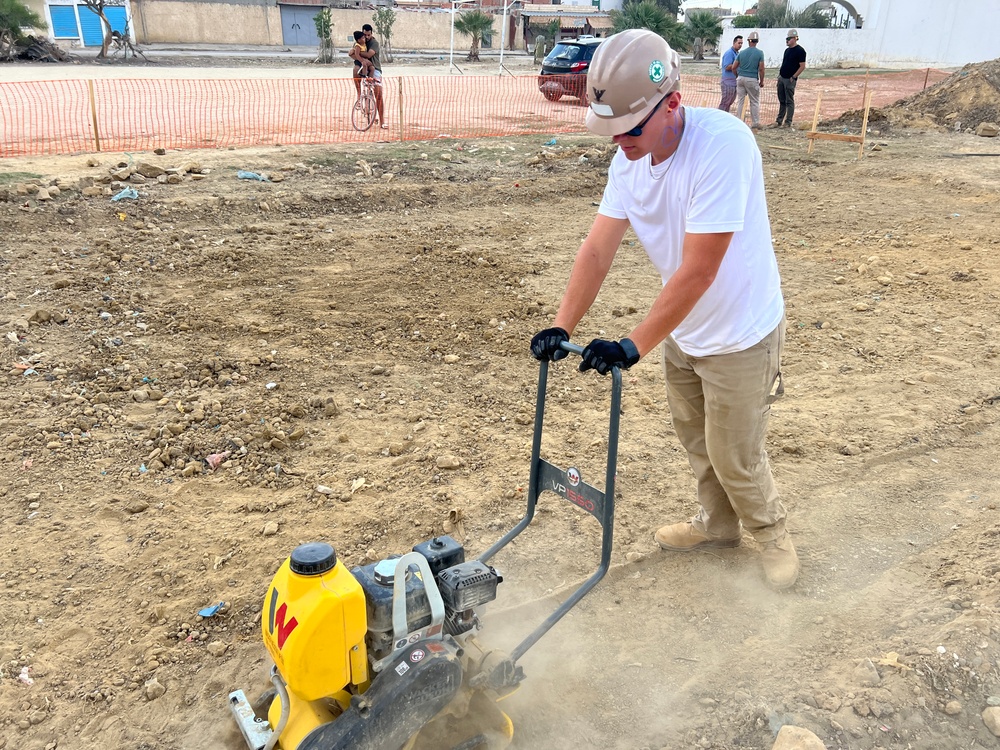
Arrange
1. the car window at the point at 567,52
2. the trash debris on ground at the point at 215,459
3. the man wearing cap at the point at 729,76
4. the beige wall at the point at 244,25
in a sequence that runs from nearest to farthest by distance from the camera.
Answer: the trash debris on ground at the point at 215,459
the man wearing cap at the point at 729,76
the car window at the point at 567,52
the beige wall at the point at 244,25

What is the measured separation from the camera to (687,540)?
3.47 meters

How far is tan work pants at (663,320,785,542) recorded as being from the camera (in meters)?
2.78

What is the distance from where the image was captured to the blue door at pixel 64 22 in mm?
35050

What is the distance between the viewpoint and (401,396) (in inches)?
190

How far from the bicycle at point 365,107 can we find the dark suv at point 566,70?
704 cm

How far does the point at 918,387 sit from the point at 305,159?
8.29m

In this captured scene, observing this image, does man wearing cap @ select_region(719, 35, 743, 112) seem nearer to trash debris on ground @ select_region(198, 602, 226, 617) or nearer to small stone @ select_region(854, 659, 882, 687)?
small stone @ select_region(854, 659, 882, 687)

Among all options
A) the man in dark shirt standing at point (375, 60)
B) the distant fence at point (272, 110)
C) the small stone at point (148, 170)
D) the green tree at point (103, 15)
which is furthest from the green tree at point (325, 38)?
the small stone at point (148, 170)

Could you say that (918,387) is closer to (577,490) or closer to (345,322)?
(577,490)

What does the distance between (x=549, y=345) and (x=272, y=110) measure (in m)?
15.6

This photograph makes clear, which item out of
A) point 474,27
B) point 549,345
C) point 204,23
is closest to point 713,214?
point 549,345

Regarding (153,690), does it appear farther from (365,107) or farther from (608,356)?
(365,107)

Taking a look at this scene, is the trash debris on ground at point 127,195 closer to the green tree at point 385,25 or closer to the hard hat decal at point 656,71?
the hard hat decal at point 656,71

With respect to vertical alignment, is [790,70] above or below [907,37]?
below
